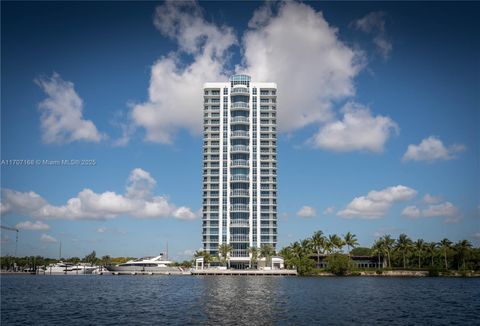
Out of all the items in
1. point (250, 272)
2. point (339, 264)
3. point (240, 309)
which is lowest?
point (250, 272)

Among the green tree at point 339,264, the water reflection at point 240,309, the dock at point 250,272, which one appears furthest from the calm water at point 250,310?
the dock at point 250,272

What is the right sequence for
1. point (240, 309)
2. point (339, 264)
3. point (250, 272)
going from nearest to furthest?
point (240, 309)
point (339, 264)
point (250, 272)

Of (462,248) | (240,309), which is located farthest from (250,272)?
(240,309)

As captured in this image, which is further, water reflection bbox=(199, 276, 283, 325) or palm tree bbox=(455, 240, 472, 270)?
palm tree bbox=(455, 240, 472, 270)

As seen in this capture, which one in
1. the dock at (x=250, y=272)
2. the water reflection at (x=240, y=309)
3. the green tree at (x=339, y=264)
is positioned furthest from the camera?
the dock at (x=250, y=272)

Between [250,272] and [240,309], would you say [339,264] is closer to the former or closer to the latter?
[250,272]

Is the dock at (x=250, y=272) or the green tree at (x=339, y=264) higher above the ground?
the green tree at (x=339, y=264)

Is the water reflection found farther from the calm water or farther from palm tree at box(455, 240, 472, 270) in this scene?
palm tree at box(455, 240, 472, 270)

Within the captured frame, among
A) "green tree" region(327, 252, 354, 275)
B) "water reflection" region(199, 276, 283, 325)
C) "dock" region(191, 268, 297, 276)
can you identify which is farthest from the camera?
"dock" region(191, 268, 297, 276)

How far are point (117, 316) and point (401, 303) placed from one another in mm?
42467

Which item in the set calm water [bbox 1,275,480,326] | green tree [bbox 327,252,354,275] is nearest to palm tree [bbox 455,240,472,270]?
green tree [bbox 327,252,354,275]

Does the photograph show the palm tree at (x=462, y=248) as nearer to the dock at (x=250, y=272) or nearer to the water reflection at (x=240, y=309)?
the dock at (x=250, y=272)

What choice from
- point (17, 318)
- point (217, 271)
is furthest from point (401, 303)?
point (217, 271)

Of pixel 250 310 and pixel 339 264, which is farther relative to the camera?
pixel 339 264
